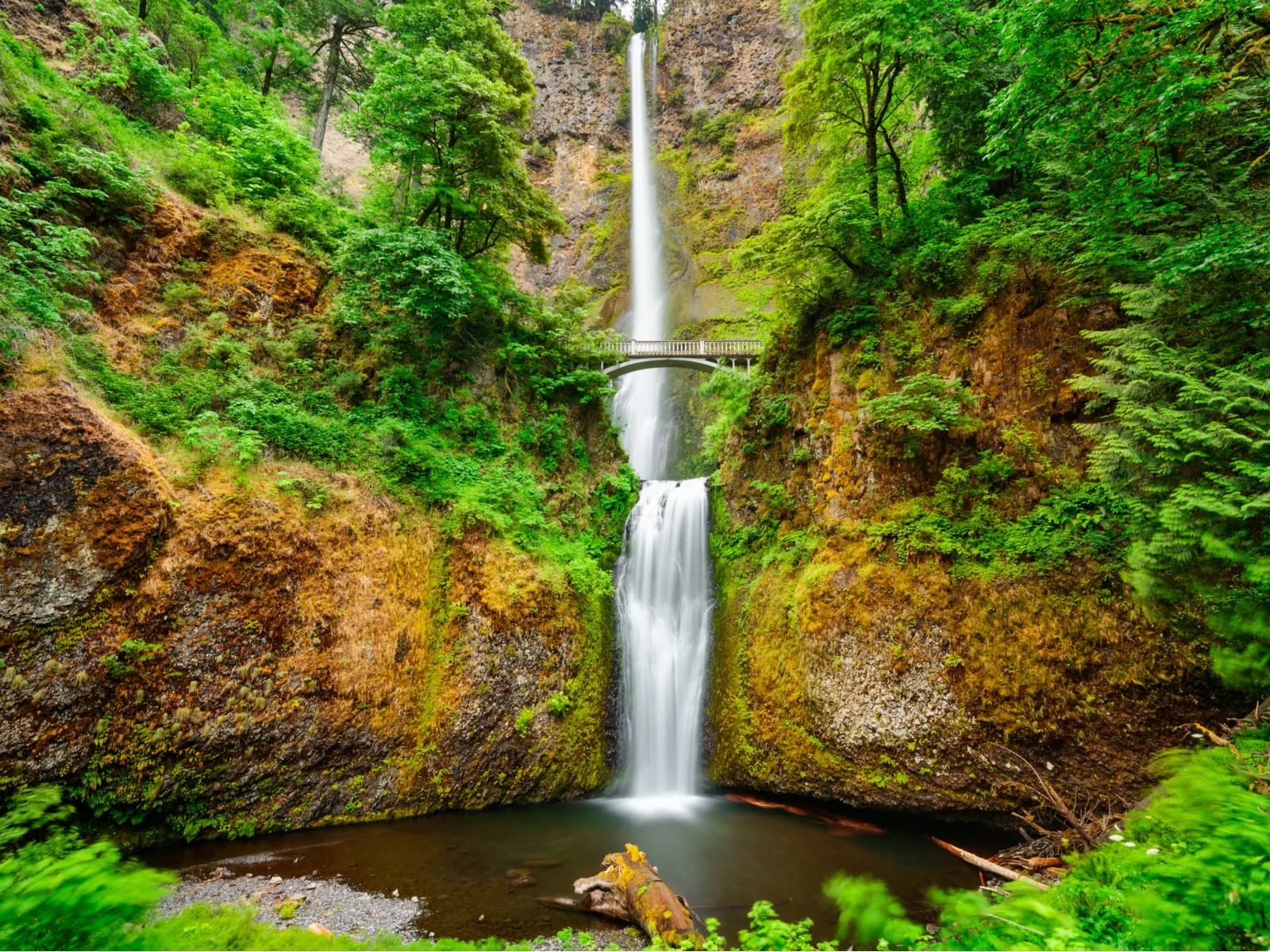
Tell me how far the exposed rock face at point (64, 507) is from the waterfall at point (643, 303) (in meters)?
16.0

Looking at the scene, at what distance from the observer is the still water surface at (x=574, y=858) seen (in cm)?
555

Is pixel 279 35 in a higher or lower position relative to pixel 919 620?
higher

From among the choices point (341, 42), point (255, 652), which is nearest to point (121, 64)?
point (341, 42)

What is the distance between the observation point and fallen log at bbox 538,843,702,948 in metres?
4.96

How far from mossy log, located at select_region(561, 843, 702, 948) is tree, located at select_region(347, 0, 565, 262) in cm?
1162

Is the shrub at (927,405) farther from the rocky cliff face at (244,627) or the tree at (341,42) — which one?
the tree at (341,42)

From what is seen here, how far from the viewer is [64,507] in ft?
19.1

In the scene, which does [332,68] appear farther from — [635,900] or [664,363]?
[635,900]

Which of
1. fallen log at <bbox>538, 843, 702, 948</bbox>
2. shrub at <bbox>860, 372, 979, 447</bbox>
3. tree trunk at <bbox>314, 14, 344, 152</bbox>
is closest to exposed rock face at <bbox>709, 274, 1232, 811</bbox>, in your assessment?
shrub at <bbox>860, 372, 979, 447</bbox>

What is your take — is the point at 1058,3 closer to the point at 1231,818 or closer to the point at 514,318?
the point at 1231,818

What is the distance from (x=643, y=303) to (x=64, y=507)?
25016 mm

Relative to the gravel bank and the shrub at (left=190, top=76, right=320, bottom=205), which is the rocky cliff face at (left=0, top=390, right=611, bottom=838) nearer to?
the gravel bank

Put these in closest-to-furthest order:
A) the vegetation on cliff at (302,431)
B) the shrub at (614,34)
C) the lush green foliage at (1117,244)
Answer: the lush green foliage at (1117,244) < the vegetation on cliff at (302,431) < the shrub at (614,34)

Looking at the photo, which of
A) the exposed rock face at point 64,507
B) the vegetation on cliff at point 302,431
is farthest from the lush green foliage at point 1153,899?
the exposed rock face at point 64,507
